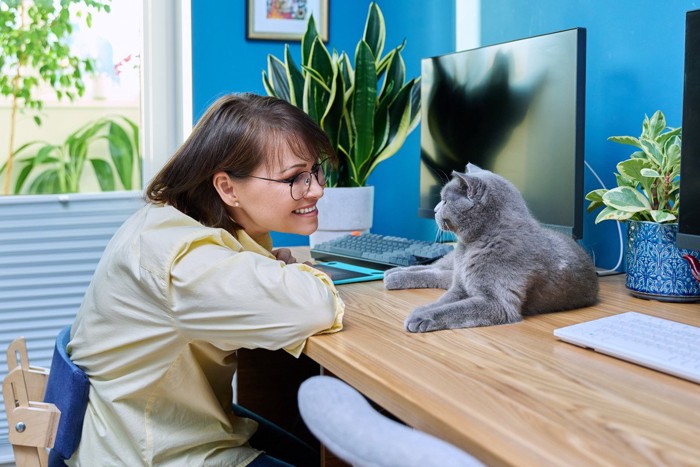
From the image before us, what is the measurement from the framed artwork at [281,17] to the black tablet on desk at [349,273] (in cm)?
114

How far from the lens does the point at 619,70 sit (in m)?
1.68

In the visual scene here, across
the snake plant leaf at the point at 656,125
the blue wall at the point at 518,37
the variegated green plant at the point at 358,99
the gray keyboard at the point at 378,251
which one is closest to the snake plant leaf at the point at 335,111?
the variegated green plant at the point at 358,99

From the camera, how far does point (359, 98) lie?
2121 mm

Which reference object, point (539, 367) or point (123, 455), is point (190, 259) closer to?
point (123, 455)

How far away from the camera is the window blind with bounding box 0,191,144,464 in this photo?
249cm

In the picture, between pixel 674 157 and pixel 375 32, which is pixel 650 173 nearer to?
pixel 674 157

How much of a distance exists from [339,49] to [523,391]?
2.04m

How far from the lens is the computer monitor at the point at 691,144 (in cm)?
121

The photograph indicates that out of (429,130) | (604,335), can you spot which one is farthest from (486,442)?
(429,130)

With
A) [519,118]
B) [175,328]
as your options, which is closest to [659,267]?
[519,118]

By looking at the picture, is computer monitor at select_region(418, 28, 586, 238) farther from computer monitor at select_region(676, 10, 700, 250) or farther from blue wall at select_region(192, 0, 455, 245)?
blue wall at select_region(192, 0, 455, 245)

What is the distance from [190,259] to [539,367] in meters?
0.52

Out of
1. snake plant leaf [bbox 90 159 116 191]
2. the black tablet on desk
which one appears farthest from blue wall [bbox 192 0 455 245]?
the black tablet on desk

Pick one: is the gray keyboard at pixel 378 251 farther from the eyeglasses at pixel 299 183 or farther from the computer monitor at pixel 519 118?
the eyeglasses at pixel 299 183
